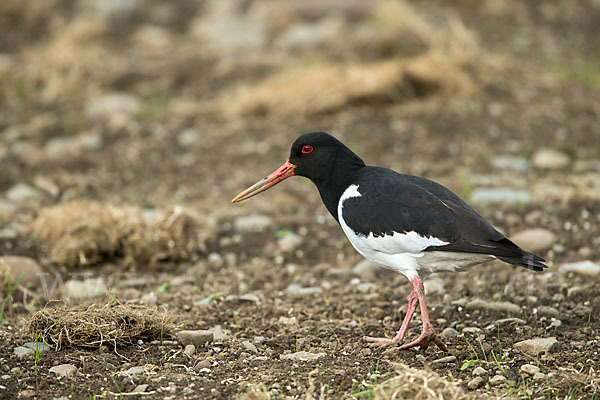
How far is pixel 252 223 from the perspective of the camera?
674cm

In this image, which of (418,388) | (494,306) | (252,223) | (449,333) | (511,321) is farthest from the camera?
(252,223)

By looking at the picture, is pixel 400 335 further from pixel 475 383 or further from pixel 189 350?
pixel 189 350

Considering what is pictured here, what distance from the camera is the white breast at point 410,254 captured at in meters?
4.22

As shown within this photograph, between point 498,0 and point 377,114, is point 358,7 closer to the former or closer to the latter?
point 498,0

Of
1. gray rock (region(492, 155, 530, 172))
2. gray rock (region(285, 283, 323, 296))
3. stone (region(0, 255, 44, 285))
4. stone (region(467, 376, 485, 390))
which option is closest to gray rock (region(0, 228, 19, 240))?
stone (region(0, 255, 44, 285))

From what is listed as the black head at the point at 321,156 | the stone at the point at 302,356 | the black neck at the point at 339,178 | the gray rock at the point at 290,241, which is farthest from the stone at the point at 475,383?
the gray rock at the point at 290,241

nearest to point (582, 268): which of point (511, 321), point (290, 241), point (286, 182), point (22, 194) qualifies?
point (511, 321)

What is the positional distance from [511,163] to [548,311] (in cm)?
295

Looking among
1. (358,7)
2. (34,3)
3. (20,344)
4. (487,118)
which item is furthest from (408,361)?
(34,3)

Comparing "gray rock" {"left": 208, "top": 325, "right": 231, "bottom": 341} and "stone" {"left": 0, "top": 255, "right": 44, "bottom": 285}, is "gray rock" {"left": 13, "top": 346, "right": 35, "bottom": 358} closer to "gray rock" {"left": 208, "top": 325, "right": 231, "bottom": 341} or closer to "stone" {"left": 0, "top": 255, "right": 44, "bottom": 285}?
"gray rock" {"left": 208, "top": 325, "right": 231, "bottom": 341}

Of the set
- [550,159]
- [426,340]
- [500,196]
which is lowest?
[426,340]

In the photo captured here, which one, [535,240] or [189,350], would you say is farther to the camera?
[535,240]

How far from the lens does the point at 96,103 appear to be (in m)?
9.23

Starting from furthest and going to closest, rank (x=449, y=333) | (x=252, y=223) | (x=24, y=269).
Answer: (x=252, y=223) → (x=24, y=269) → (x=449, y=333)
